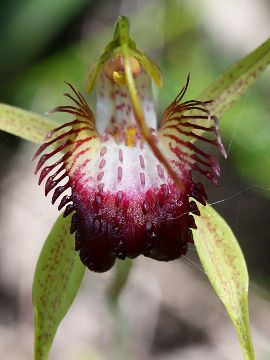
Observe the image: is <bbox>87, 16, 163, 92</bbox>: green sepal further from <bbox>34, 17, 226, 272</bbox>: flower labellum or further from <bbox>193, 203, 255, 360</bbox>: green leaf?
<bbox>193, 203, 255, 360</bbox>: green leaf

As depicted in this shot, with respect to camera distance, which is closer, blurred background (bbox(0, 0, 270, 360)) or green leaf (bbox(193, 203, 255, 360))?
green leaf (bbox(193, 203, 255, 360))

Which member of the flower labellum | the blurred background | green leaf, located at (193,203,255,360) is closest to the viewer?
the flower labellum

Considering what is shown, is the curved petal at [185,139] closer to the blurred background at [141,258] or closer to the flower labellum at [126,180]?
the flower labellum at [126,180]

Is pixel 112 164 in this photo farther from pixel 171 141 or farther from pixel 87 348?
pixel 87 348

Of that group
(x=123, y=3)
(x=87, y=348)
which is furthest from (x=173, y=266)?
(x=123, y=3)

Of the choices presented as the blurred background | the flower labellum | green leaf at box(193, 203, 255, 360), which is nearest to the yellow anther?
the flower labellum

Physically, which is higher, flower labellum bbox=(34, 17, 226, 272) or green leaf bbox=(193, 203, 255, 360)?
flower labellum bbox=(34, 17, 226, 272)
